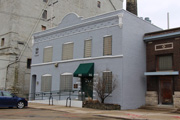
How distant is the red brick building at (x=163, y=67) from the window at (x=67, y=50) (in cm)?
699

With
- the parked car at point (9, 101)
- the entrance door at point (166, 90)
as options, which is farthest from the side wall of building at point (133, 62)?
the parked car at point (9, 101)

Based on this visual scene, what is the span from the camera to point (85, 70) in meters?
19.8

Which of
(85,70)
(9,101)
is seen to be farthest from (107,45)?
(9,101)

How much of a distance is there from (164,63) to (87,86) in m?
6.77

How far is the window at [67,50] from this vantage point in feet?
74.3

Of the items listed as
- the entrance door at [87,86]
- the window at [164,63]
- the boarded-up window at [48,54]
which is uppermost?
the boarded-up window at [48,54]

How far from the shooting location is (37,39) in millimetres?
26938

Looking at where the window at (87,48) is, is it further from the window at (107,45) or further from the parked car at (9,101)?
the parked car at (9,101)

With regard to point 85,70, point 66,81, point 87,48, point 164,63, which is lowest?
point 66,81

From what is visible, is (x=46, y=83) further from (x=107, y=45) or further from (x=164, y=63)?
(x=164, y=63)

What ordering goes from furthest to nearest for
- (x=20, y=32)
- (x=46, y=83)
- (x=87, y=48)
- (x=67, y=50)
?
(x=20, y=32) → (x=46, y=83) → (x=67, y=50) → (x=87, y=48)

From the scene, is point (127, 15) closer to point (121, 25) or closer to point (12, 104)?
point (121, 25)

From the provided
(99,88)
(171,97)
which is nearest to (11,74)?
(99,88)

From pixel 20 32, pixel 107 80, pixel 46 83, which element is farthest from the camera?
pixel 20 32
